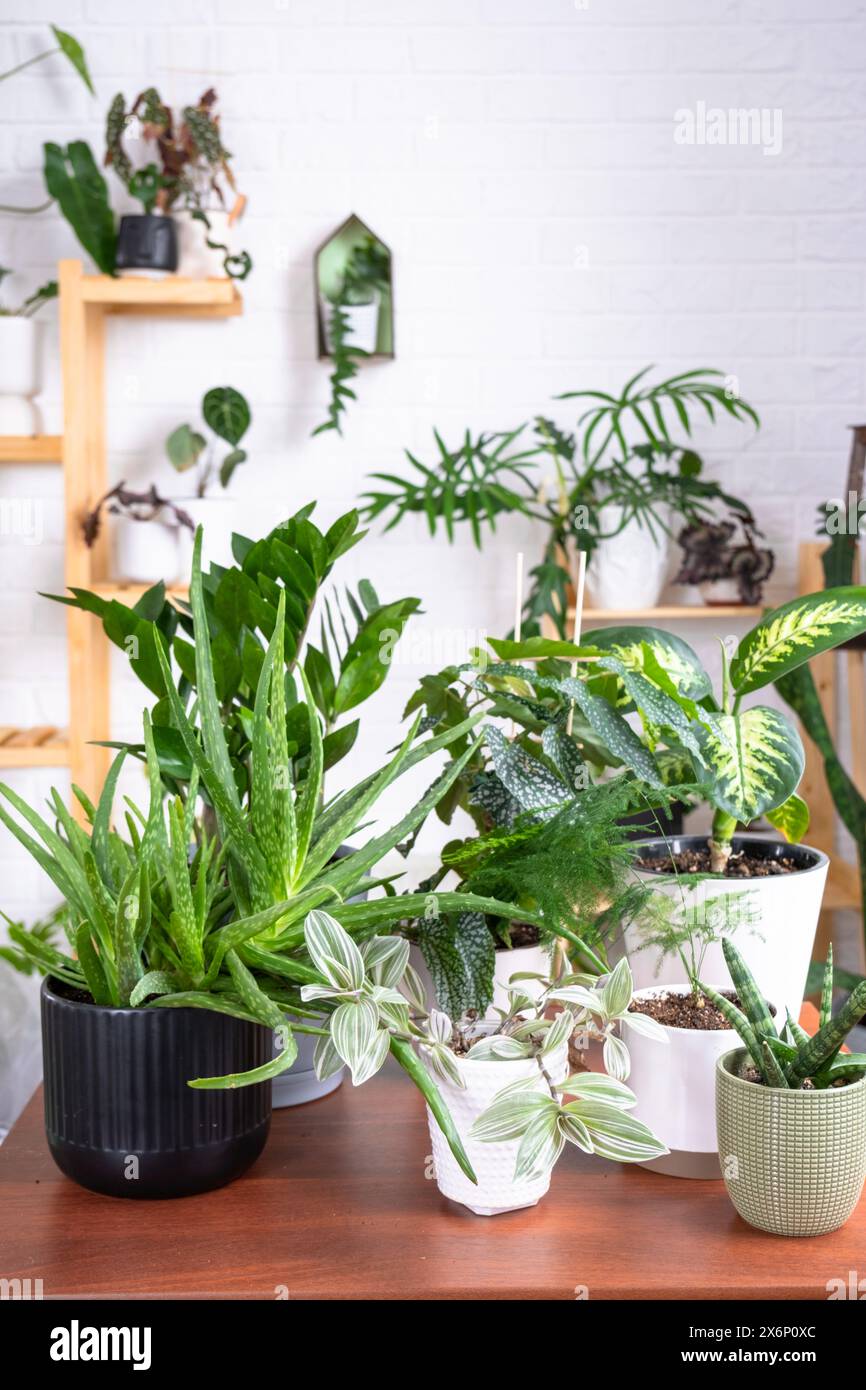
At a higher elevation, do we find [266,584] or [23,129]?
[23,129]

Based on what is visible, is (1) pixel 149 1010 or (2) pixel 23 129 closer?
(1) pixel 149 1010

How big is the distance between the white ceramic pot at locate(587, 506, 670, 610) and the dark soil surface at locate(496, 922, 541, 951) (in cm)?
152

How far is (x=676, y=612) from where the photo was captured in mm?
2467

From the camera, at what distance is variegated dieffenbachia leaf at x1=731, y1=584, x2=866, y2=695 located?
894 millimetres

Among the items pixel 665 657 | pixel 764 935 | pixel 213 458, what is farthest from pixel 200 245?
pixel 764 935

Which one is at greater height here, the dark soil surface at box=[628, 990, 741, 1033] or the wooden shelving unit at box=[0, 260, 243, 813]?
the wooden shelving unit at box=[0, 260, 243, 813]

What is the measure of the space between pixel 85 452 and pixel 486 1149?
6.39 feet

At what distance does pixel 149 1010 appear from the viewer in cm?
76

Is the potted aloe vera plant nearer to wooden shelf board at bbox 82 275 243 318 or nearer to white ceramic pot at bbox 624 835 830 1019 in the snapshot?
white ceramic pot at bbox 624 835 830 1019

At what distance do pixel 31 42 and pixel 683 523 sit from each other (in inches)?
→ 62.1

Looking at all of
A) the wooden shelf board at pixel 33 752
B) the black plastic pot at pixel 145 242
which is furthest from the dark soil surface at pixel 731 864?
the black plastic pot at pixel 145 242

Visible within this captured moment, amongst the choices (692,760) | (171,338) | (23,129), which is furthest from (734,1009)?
(23,129)

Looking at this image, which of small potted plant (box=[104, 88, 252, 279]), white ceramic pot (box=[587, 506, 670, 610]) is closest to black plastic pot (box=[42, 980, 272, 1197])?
white ceramic pot (box=[587, 506, 670, 610])
